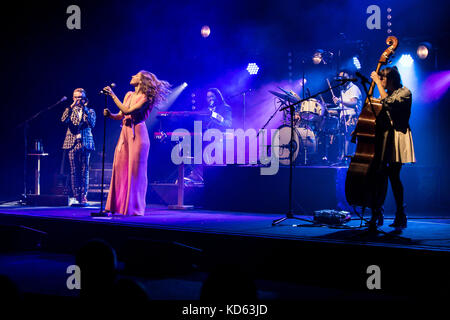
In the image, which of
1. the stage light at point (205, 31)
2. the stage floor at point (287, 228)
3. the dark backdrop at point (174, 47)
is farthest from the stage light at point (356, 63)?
the stage floor at point (287, 228)

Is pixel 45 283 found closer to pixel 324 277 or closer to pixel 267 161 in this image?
pixel 324 277

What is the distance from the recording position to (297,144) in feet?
28.0

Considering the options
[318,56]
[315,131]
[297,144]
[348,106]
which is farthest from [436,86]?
[297,144]

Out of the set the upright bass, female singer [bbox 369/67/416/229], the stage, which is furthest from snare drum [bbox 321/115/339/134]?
the upright bass

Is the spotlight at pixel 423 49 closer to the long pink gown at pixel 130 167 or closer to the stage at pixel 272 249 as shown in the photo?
the stage at pixel 272 249

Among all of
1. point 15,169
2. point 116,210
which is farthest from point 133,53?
point 116,210

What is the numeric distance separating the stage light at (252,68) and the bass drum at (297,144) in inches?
129

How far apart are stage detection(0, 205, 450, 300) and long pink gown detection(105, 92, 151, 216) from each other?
690 mm

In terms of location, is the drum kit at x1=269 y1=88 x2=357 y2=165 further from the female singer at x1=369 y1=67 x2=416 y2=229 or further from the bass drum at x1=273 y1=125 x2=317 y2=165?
the female singer at x1=369 y1=67 x2=416 y2=229

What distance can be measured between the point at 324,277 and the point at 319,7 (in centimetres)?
795

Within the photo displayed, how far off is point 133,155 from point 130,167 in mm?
189

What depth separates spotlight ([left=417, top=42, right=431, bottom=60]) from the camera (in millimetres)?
9925

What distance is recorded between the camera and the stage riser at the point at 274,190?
7496 millimetres

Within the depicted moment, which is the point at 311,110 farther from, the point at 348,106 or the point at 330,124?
the point at 348,106
